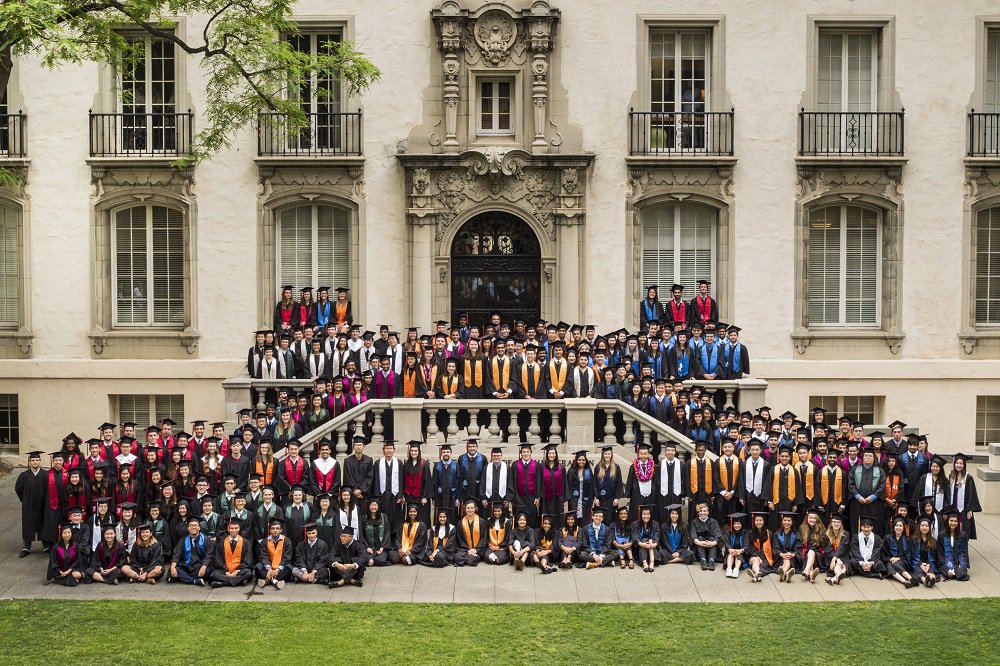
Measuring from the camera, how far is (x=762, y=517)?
17141 mm

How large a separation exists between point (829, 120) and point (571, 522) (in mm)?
10735

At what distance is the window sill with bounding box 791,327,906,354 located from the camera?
24.2 meters

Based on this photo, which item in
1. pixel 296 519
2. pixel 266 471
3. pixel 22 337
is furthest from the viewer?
pixel 22 337

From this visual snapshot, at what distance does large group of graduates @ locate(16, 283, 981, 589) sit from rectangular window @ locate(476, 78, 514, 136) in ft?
18.3

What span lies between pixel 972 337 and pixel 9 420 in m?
18.5

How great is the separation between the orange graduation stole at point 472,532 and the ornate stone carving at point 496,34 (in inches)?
391

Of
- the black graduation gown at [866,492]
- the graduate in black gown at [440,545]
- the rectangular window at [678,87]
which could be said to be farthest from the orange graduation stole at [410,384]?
the rectangular window at [678,87]

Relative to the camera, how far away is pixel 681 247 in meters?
24.4

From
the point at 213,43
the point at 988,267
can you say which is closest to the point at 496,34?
the point at 213,43

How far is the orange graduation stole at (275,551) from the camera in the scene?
16609 mm

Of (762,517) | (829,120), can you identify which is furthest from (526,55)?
(762,517)

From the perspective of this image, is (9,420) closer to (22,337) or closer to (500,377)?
(22,337)

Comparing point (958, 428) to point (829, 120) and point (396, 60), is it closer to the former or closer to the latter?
point (829, 120)

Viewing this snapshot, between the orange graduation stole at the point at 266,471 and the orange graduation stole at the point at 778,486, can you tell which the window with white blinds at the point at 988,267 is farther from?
the orange graduation stole at the point at 266,471
